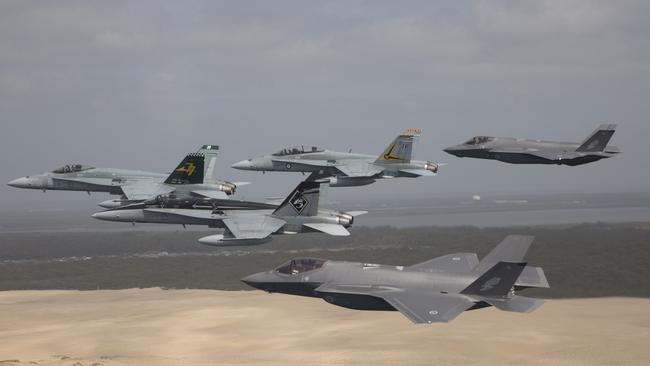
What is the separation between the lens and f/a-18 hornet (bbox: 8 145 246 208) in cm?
5938

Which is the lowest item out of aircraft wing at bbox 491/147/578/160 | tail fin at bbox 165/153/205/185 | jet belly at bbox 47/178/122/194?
jet belly at bbox 47/178/122/194

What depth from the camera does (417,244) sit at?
320 ft

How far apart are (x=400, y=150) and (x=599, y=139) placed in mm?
16623

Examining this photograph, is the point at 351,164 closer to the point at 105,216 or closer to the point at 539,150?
the point at 539,150

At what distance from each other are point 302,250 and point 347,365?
4258cm

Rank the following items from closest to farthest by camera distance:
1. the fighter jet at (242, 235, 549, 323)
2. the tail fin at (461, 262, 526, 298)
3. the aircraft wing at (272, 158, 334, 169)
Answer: the tail fin at (461, 262, 526, 298), the fighter jet at (242, 235, 549, 323), the aircraft wing at (272, 158, 334, 169)

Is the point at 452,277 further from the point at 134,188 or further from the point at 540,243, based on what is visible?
the point at 540,243

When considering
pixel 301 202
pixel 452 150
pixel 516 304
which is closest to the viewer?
pixel 516 304

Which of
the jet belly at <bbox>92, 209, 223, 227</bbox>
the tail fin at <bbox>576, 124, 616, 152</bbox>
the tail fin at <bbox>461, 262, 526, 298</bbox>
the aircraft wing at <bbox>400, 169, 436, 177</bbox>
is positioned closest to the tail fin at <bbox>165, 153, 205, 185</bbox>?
the jet belly at <bbox>92, 209, 223, 227</bbox>

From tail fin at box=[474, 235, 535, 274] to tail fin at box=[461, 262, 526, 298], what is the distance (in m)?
3.71

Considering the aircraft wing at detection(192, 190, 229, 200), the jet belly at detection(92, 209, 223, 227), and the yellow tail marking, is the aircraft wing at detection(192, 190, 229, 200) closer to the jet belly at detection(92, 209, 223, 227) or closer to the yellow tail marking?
the yellow tail marking

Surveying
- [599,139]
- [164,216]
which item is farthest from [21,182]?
[599,139]

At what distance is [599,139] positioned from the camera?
154 feet

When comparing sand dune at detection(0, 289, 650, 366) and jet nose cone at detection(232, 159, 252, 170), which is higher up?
jet nose cone at detection(232, 159, 252, 170)
